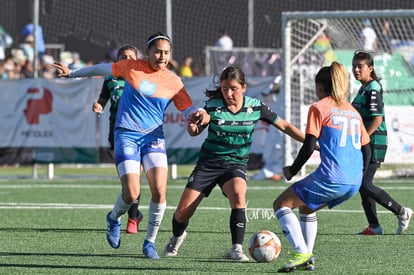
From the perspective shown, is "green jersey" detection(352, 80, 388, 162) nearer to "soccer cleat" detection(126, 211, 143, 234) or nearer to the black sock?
the black sock

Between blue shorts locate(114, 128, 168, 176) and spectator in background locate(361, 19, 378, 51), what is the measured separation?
1199 centimetres

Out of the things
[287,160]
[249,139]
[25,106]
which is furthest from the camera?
[25,106]

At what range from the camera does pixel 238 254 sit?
9.11 meters

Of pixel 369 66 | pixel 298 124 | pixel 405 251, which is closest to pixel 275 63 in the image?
pixel 298 124

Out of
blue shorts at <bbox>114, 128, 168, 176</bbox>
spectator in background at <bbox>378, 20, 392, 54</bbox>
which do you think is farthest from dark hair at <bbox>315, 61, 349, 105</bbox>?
spectator in background at <bbox>378, 20, 392, 54</bbox>

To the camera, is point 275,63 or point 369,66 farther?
point 275,63

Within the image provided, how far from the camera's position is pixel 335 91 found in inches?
326

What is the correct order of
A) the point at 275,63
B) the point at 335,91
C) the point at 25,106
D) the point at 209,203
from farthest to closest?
the point at 275,63, the point at 25,106, the point at 209,203, the point at 335,91

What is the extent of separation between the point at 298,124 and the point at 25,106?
A: 5448 mm

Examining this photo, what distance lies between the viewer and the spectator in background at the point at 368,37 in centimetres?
2106

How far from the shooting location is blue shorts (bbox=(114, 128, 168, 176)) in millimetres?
9469

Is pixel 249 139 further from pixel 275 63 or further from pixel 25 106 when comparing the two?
pixel 275 63

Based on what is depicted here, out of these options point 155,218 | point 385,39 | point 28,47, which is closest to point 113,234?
point 155,218

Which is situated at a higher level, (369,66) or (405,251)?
(369,66)
